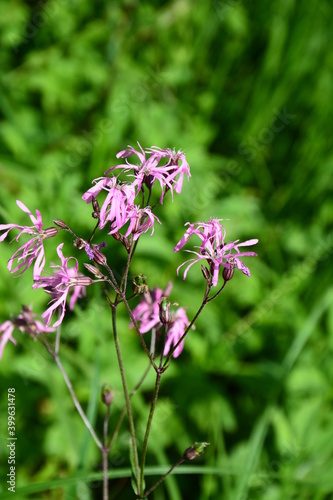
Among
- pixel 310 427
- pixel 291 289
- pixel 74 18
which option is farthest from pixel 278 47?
pixel 310 427

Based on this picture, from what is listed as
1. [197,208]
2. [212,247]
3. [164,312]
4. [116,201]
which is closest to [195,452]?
[164,312]

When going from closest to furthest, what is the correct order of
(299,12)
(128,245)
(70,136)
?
1. (128,245)
2. (70,136)
3. (299,12)

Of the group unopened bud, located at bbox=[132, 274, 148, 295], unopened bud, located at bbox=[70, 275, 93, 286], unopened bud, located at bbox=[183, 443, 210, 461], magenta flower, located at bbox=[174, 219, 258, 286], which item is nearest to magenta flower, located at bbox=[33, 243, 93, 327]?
unopened bud, located at bbox=[70, 275, 93, 286]

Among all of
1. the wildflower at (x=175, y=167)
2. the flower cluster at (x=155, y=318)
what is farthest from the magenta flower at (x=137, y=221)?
the flower cluster at (x=155, y=318)

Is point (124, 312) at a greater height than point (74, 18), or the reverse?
point (74, 18)

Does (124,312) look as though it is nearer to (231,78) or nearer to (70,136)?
(70,136)

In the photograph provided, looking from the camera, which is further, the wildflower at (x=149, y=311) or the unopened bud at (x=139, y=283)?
the wildflower at (x=149, y=311)

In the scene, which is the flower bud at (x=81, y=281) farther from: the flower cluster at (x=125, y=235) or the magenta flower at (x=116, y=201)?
the magenta flower at (x=116, y=201)

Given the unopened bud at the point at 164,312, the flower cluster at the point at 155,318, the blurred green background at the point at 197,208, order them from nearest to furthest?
the unopened bud at the point at 164,312, the flower cluster at the point at 155,318, the blurred green background at the point at 197,208

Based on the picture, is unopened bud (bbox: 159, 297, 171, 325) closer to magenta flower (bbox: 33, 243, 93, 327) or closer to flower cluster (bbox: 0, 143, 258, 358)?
flower cluster (bbox: 0, 143, 258, 358)
